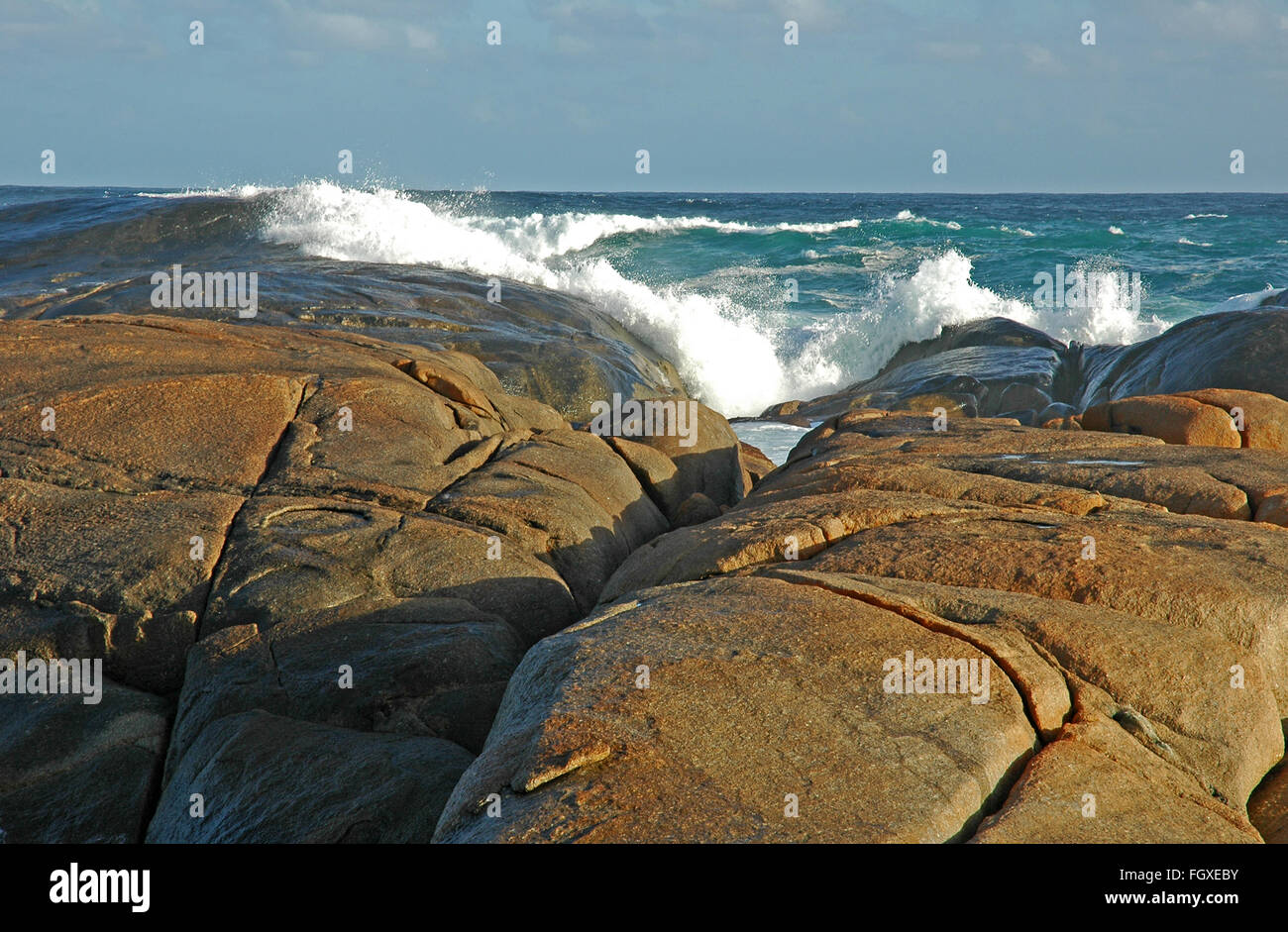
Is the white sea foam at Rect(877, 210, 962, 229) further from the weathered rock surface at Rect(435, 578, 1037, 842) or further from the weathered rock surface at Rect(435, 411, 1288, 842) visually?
the weathered rock surface at Rect(435, 578, 1037, 842)

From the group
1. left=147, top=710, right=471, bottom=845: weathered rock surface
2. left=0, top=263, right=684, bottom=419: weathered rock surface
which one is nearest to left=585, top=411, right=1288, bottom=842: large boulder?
left=147, top=710, right=471, bottom=845: weathered rock surface

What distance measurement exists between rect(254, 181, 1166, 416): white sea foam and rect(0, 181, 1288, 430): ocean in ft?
0.15

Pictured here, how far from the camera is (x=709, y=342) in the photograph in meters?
19.5

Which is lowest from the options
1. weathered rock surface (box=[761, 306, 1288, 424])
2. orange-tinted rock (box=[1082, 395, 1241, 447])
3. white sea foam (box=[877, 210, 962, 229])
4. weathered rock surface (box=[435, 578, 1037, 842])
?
weathered rock surface (box=[435, 578, 1037, 842])

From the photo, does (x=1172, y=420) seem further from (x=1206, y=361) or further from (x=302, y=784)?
(x=302, y=784)

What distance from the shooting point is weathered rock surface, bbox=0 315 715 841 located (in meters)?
4.34

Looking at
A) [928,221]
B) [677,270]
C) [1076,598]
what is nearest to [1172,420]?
[1076,598]

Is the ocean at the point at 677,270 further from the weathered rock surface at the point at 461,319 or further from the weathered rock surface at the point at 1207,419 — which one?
the weathered rock surface at the point at 1207,419

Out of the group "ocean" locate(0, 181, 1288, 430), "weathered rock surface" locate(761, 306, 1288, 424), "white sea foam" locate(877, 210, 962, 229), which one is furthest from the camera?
"white sea foam" locate(877, 210, 962, 229)

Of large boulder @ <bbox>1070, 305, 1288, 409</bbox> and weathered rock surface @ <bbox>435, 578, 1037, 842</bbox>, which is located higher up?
large boulder @ <bbox>1070, 305, 1288, 409</bbox>

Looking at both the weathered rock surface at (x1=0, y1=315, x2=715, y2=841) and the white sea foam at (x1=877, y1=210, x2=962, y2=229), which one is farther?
the white sea foam at (x1=877, y1=210, x2=962, y2=229)

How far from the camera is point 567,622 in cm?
586

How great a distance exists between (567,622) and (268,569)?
1636 mm
